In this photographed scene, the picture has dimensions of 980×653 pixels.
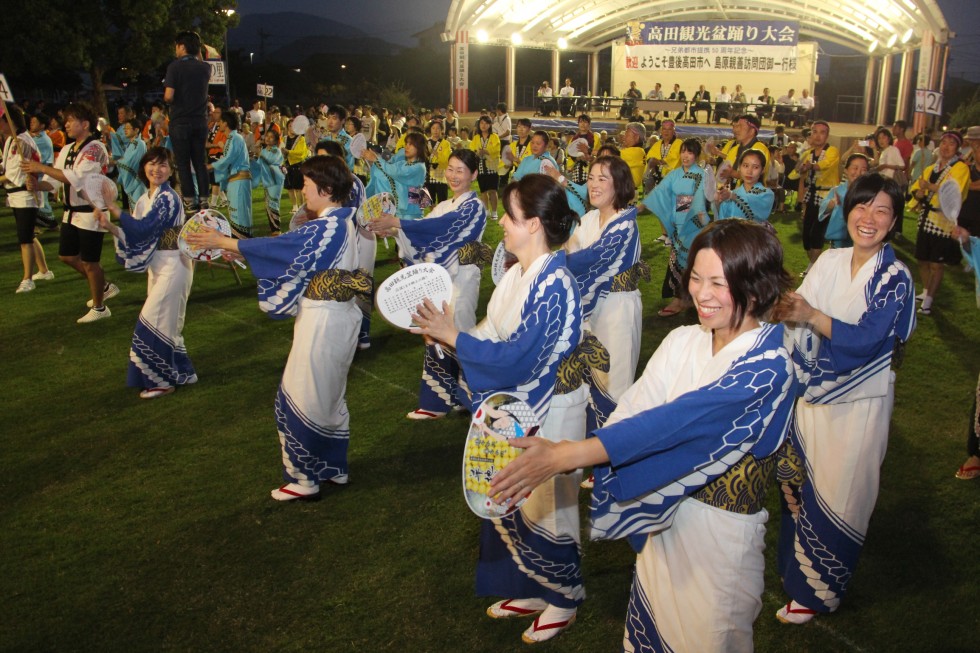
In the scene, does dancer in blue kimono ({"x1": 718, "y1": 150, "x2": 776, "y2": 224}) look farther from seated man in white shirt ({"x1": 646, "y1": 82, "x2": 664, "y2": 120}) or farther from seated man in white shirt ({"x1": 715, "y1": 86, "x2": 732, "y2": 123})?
seated man in white shirt ({"x1": 646, "y1": 82, "x2": 664, "y2": 120})

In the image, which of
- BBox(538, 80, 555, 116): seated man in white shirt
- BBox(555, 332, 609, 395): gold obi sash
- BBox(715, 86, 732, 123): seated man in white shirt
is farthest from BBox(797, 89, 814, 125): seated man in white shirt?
BBox(555, 332, 609, 395): gold obi sash

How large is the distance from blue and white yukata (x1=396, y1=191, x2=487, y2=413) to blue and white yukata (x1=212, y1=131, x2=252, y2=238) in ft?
17.6

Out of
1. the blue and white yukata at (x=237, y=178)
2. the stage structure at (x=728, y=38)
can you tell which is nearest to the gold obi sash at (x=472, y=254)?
the blue and white yukata at (x=237, y=178)

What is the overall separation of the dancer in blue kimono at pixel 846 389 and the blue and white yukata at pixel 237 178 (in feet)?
27.0

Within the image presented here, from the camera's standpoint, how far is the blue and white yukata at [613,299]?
4.50 m

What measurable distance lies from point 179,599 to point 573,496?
6.03 ft

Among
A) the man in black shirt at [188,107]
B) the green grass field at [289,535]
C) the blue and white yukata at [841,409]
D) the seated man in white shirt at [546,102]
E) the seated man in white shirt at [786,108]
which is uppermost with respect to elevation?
the seated man in white shirt at [546,102]

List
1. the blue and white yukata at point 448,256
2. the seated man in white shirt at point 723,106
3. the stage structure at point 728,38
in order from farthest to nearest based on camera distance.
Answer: the seated man in white shirt at point 723,106
the stage structure at point 728,38
the blue and white yukata at point 448,256

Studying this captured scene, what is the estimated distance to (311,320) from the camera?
409 cm

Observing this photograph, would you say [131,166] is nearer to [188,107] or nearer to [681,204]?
[188,107]

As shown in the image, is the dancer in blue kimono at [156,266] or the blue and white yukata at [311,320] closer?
the blue and white yukata at [311,320]

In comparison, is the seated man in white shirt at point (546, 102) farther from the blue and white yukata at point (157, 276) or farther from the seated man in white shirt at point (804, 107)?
the blue and white yukata at point (157, 276)

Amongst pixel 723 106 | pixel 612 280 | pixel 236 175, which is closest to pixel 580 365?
pixel 612 280

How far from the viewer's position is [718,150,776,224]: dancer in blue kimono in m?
5.53
